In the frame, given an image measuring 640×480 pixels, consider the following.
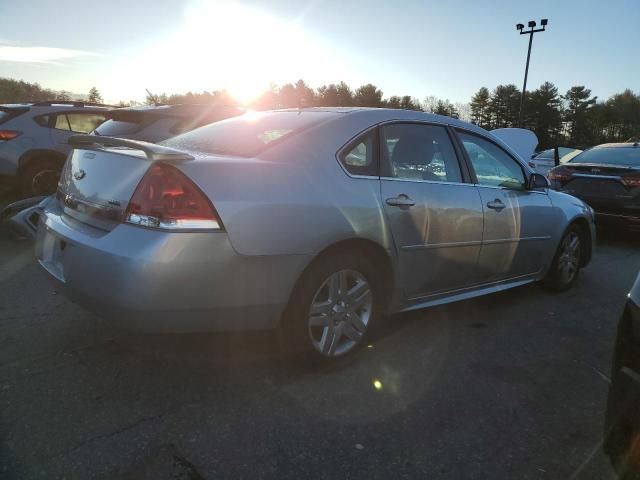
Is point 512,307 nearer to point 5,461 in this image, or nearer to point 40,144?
point 5,461

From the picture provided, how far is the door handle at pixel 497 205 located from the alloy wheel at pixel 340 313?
4.31 ft

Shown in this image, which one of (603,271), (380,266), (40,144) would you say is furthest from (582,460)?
(40,144)

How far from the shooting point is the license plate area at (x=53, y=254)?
2.66 meters

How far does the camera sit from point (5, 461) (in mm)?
2066

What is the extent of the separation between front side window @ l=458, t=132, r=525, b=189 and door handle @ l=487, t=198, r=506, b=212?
0.13 metres

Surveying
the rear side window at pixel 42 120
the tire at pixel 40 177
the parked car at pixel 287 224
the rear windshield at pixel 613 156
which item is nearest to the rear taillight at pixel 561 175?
the rear windshield at pixel 613 156

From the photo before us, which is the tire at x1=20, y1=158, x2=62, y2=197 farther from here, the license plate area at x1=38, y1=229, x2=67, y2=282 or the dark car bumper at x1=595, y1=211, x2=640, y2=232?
the dark car bumper at x1=595, y1=211, x2=640, y2=232

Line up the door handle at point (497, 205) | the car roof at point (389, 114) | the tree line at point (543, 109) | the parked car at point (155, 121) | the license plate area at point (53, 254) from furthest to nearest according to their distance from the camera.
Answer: the tree line at point (543, 109)
the parked car at point (155, 121)
the door handle at point (497, 205)
the car roof at point (389, 114)
the license plate area at point (53, 254)

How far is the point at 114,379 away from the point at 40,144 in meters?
5.26

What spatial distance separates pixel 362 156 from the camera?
306 centimetres

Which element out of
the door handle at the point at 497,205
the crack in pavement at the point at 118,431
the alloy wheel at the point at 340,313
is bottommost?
the crack in pavement at the point at 118,431

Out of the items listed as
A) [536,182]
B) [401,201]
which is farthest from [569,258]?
[401,201]

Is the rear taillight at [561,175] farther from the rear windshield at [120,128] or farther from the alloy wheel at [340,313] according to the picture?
the rear windshield at [120,128]

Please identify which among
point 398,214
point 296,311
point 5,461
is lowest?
point 5,461
